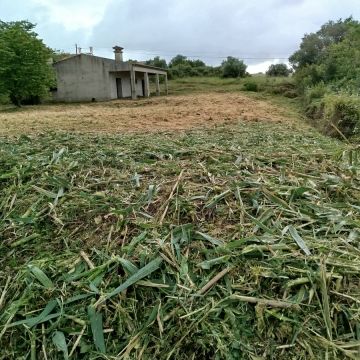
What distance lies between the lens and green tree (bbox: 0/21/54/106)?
16.2m

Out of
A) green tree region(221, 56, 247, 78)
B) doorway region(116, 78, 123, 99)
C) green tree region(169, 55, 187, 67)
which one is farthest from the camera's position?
green tree region(169, 55, 187, 67)

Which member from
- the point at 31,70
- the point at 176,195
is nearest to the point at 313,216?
the point at 176,195

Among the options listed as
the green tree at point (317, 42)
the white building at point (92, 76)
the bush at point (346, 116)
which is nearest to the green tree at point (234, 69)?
the green tree at point (317, 42)

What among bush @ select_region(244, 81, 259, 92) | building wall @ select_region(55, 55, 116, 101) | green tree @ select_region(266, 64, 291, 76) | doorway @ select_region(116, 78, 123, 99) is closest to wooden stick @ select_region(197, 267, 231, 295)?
building wall @ select_region(55, 55, 116, 101)

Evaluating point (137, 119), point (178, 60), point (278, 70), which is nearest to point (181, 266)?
point (137, 119)

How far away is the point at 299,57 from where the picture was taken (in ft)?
75.5

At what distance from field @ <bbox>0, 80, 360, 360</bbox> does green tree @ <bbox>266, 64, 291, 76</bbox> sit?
2931cm

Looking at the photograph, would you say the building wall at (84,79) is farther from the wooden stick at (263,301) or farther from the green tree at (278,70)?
the wooden stick at (263,301)

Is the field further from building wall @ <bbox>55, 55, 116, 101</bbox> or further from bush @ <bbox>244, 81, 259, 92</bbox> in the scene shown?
bush @ <bbox>244, 81, 259, 92</bbox>

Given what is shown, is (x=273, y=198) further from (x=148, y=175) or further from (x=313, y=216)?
(x=148, y=175)

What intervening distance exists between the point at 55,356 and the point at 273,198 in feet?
3.90

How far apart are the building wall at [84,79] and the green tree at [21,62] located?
2680mm

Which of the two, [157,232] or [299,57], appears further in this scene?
[299,57]

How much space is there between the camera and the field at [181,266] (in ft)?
4.50
